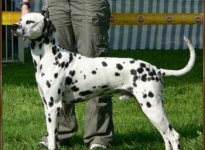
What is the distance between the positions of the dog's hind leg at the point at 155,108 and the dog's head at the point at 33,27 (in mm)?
905

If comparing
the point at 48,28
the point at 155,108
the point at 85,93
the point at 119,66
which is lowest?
Answer: the point at 155,108

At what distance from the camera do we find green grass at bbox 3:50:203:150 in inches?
257

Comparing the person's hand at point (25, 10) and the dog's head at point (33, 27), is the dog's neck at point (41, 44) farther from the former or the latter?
the person's hand at point (25, 10)

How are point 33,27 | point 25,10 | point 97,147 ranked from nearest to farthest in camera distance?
1. point 33,27
2. point 25,10
3. point 97,147

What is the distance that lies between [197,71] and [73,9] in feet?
22.7

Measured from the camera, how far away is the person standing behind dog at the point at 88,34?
600 cm

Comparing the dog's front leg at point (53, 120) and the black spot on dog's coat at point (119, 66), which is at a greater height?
the black spot on dog's coat at point (119, 66)

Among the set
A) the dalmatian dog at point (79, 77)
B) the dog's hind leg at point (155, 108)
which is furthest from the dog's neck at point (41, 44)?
the dog's hind leg at point (155, 108)

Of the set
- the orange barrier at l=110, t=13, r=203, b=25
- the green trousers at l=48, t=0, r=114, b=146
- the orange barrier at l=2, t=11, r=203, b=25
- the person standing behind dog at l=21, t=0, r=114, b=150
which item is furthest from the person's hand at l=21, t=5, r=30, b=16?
the orange barrier at l=110, t=13, r=203, b=25

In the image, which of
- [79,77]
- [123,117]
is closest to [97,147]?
[79,77]

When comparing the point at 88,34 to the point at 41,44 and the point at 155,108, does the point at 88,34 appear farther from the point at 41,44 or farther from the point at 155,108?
the point at 155,108

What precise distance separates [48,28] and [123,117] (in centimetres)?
264

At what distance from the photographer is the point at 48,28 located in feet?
18.3

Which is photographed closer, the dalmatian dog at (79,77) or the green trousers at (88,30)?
the dalmatian dog at (79,77)
